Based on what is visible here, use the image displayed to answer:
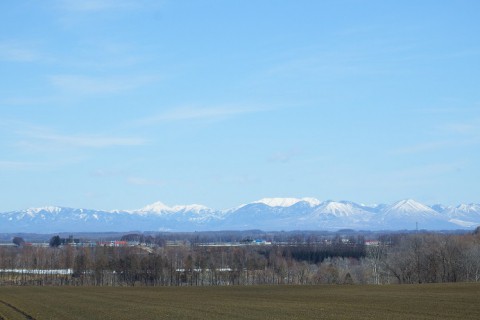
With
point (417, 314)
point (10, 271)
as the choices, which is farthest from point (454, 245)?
point (10, 271)

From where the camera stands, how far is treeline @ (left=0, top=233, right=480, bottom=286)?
365 ft

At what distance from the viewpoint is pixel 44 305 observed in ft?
190

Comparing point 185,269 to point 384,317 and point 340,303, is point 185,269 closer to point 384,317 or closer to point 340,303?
point 340,303

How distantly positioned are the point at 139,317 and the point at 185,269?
88.3 m

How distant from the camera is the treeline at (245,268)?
111 meters

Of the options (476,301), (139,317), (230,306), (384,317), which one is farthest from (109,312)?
(476,301)

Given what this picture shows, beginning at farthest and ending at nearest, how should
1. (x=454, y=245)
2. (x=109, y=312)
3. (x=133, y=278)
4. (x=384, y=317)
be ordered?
(x=133, y=278) < (x=454, y=245) < (x=109, y=312) < (x=384, y=317)

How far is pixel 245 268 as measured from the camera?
138m

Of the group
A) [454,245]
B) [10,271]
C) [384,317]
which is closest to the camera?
[384,317]

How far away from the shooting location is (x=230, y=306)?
5422cm

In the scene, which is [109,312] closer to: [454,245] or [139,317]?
[139,317]

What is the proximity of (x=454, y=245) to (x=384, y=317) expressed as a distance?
7475 cm

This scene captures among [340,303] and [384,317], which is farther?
[340,303]

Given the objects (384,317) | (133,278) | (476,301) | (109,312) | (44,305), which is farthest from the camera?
(133,278)
